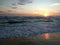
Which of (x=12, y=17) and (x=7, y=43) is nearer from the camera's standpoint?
(x=7, y=43)

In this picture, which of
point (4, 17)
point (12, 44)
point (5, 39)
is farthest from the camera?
point (4, 17)

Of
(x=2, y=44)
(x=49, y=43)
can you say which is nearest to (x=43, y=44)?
(x=49, y=43)

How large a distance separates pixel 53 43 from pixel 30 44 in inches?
50.0

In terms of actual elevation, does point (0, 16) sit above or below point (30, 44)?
→ above

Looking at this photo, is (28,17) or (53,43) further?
(28,17)

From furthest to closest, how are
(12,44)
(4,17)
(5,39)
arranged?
(4,17), (5,39), (12,44)

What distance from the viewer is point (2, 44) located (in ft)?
25.1

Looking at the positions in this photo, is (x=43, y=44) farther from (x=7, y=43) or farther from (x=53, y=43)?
(x=7, y=43)

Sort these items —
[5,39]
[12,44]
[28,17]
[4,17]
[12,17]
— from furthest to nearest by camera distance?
1. [28,17]
2. [12,17]
3. [4,17]
4. [5,39]
5. [12,44]

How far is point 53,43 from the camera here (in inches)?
302

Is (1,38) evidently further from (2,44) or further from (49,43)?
(49,43)

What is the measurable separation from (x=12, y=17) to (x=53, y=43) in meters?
17.5

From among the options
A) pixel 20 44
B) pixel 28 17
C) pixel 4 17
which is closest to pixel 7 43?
pixel 20 44

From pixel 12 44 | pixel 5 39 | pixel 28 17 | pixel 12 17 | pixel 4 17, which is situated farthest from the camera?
pixel 28 17
